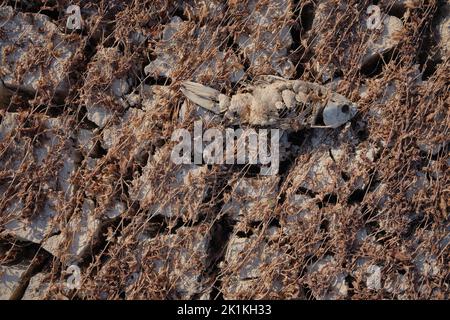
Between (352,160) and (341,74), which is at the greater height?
(341,74)

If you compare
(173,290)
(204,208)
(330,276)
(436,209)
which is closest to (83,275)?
(173,290)

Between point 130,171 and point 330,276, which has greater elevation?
point 130,171

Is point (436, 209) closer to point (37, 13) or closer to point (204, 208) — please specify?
point (204, 208)

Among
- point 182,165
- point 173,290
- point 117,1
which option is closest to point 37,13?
point 117,1

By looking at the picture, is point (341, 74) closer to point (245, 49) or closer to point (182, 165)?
point (245, 49)
